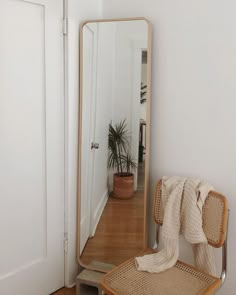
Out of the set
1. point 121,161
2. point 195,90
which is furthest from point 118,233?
point 195,90

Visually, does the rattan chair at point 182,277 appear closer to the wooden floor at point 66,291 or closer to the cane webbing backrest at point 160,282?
the cane webbing backrest at point 160,282

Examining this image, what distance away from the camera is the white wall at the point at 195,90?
180 centimetres

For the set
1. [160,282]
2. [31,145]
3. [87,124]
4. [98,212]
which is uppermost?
[87,124]

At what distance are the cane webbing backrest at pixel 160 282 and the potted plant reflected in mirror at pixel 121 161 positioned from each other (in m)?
0.49

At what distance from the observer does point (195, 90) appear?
1893 millimetres

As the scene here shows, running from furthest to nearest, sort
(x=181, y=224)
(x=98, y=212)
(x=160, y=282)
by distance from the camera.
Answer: (x=98, y=212)
(x=181, y=224)
(x=160, y=282)

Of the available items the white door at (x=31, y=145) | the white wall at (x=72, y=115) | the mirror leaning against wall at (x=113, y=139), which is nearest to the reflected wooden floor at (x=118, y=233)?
the mirror leaning against wall at (x=113, y=139)

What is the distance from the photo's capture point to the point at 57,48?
6.51ft

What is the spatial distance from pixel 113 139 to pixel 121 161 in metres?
0.14

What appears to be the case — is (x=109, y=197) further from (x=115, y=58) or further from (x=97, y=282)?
(x=115, y=58)

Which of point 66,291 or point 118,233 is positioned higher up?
point 118,233

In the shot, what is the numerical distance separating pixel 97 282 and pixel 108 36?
147 centimetres

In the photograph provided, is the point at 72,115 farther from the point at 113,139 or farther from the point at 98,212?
the point at 98,212

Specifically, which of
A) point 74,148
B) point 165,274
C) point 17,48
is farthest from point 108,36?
point 165,274
